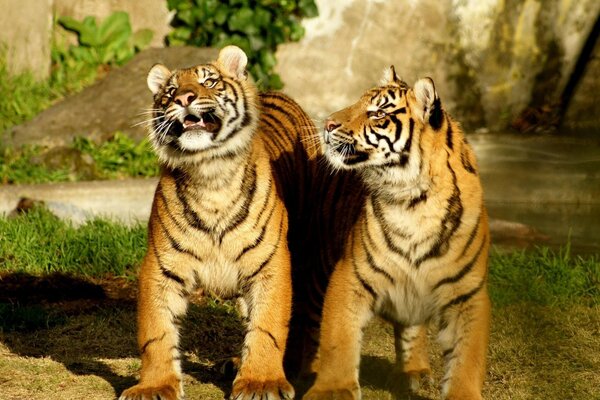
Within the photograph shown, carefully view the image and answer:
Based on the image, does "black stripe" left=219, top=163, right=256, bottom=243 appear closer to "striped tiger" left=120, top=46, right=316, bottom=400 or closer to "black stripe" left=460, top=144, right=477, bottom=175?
"striped tiger" left=120, top=46, right=316, bottom=400

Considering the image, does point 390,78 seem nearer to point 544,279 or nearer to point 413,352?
A: point 413,352

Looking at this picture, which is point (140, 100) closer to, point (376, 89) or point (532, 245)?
point (532, 245)

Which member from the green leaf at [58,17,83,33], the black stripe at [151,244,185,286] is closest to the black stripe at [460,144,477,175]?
the black stripe at [151,244,185,286]

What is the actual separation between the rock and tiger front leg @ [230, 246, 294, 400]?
13.1 ft

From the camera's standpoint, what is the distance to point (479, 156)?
8.43 metres

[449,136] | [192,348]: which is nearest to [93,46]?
[192,348]

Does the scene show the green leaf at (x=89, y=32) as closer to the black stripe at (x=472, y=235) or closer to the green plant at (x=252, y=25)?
the green plant at (x=252, y=25)

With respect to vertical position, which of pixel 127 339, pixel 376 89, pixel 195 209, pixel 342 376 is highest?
pixel 376 89

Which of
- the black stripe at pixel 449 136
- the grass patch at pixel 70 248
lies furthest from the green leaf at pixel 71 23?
the black stripe at pixel 449 136

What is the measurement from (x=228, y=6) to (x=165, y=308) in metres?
5.15

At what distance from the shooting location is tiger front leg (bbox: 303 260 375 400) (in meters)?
4.25

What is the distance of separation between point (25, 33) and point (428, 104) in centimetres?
547

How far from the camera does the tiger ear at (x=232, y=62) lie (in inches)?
184

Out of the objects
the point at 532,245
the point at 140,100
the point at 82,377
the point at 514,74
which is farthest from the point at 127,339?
the point at 514,74
